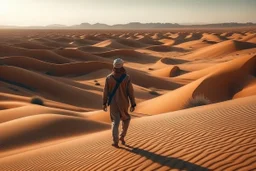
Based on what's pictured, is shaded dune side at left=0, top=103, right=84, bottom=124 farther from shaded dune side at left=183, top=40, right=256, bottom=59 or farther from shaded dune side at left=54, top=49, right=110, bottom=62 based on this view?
shaded dune side at left=183, top=40, right=256, bottom=59

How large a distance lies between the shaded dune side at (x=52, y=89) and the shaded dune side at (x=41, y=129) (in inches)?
346

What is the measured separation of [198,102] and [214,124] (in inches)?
298

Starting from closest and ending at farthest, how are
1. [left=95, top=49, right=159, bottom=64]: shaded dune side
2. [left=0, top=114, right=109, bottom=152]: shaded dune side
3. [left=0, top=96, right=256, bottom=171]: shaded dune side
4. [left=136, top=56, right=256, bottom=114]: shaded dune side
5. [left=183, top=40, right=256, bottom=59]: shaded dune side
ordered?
1. [left=0, top=96, right=256, bottom=171]: shaded dune side
2. [left=0, top=114, right=109, bottom=152]: shaded dune side
3. [left=136, top=56, right=256, bottom=114]: shaded dune side
4. [left=95, top=49, right=159, bottom=64]: shaded dune side
5. [left=183, top=40, right=256, bottom=59]: shaded dune side

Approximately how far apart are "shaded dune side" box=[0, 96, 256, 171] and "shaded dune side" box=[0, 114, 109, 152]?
182 cm

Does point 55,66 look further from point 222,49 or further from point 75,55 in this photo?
point 222,49

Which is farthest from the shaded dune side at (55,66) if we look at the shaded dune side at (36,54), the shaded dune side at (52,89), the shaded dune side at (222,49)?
the shaded dune side at (222,49)

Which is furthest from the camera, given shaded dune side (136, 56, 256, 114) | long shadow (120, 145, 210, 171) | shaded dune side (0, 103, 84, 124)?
shaded dune side (136, 56, 256, 114)

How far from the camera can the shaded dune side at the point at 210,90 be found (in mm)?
16078

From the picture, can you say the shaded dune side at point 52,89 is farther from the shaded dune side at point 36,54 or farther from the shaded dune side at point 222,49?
the shaded dune side at point 222,49

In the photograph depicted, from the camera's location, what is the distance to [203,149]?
583 centimetres

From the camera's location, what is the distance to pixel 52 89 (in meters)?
23.1

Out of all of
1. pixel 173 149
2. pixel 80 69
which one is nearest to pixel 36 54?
pixel 80 69

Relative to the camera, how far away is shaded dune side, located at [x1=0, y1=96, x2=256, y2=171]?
5.39m

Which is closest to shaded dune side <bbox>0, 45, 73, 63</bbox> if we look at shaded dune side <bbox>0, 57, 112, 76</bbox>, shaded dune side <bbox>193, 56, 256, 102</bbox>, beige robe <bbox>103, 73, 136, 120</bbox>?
shaded dune side <bbox>0, 57, 112, 76</bbox>
